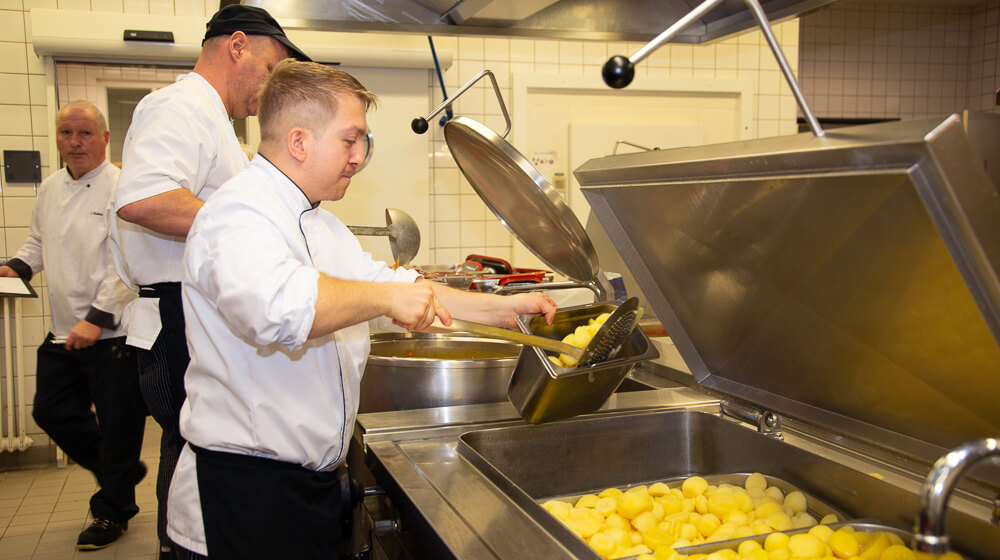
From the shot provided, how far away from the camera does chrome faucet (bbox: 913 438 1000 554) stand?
0.59 m

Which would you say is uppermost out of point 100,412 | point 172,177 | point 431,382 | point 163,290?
point 172,177

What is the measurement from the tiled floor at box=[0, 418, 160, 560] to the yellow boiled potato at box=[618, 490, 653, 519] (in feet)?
7.60

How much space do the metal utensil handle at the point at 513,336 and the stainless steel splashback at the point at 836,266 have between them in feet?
0.77

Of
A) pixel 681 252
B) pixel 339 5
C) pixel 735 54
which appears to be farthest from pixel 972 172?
pixel 735 54

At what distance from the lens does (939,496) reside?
595 mm

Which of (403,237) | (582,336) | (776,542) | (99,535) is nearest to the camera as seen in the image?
(776,542)

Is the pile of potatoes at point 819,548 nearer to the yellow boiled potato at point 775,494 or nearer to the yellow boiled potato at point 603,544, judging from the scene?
the yellow boiled potato at point 603,544

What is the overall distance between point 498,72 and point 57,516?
3.14 meters

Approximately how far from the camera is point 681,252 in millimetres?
1270

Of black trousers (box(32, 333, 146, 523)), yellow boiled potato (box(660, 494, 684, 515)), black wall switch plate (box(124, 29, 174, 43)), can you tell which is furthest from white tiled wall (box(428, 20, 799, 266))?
yellow boiled potato (box(660, 494, 684, 515))

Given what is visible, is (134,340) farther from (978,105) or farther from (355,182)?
(978,105)

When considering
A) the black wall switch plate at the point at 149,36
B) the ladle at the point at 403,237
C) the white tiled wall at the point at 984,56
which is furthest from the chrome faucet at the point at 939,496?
the white tiled wall at the point at 984,56

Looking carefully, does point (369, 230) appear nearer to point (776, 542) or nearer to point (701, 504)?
point (701, 504)

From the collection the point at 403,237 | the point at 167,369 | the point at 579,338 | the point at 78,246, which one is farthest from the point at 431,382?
the point at 78,246
